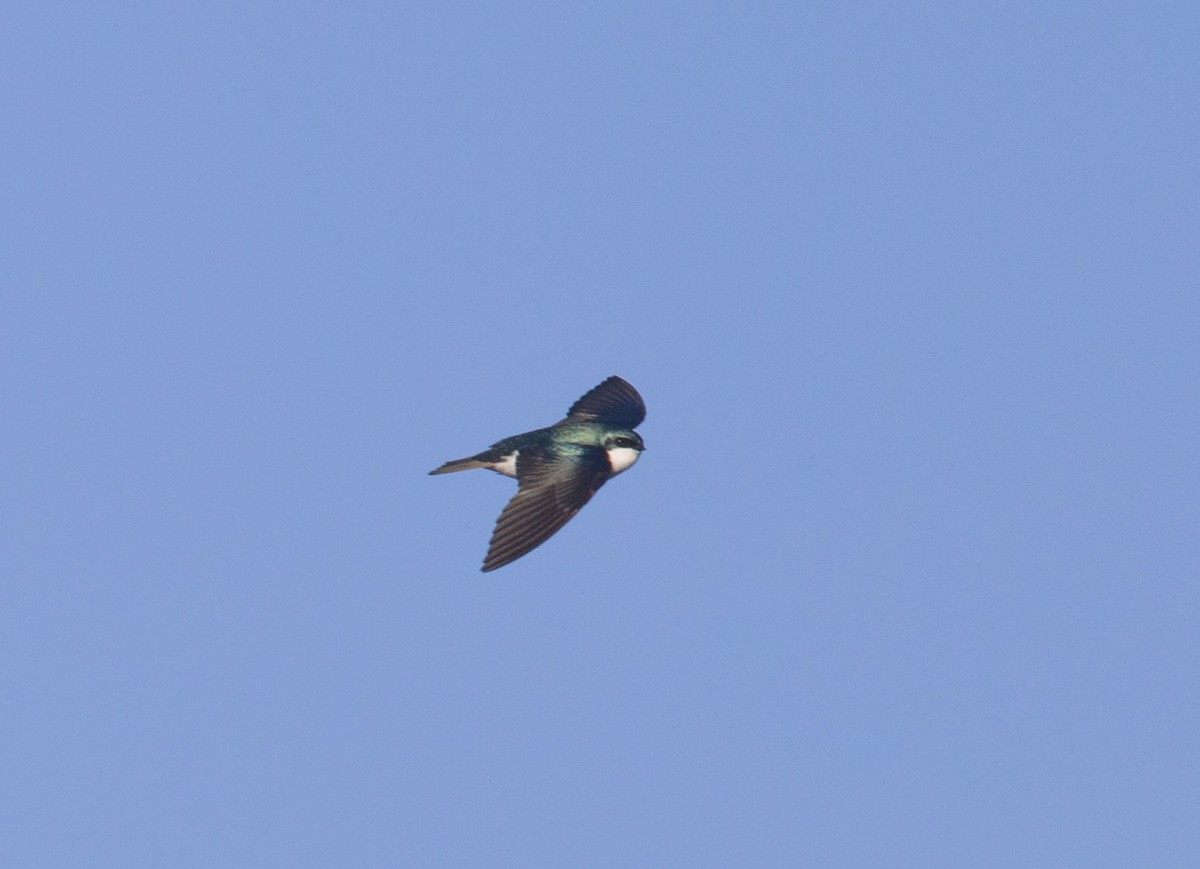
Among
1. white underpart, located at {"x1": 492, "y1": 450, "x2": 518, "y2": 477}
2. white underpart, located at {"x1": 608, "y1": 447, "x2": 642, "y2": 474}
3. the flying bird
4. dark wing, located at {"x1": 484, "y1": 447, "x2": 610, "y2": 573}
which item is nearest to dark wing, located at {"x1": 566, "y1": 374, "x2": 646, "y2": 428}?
the flying bird

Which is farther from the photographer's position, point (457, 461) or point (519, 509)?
point (457, 461)

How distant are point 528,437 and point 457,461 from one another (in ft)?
3.42

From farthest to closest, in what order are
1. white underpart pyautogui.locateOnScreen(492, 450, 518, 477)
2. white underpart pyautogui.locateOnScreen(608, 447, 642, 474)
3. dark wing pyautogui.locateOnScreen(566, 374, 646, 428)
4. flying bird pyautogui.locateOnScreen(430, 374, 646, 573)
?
dark wing pyautogui.locateOnScreen(566, 374, 646, 428) < white underpart pyautogui.locateOnScreen(608, 447, 642, 474) < white underpart pyautogui.locateOnScreen(492, 450, 518, 477) < flying bird pyautogui.locateOnScreen(430, 374, 646, 573)

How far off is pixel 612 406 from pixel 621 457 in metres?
3.19

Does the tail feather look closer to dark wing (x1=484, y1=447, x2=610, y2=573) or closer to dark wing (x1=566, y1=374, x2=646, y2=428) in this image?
dark wing (x1=484, y1=447, x2=610, y2=573)

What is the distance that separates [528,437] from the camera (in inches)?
1076

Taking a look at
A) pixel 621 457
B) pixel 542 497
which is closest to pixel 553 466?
pixel 542 497

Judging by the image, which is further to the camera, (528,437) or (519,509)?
(528,437)

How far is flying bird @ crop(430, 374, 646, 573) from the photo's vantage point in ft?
78.4

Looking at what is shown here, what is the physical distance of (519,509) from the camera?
24344 mm

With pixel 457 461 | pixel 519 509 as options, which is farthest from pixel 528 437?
pixel 519 509

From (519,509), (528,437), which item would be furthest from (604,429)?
(519,509)

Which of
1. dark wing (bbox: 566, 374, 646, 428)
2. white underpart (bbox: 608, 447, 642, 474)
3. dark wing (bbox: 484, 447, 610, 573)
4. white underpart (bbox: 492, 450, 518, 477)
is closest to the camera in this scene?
dark wing (bbox: 484, 447, 610, 573)

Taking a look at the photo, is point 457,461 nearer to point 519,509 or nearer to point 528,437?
point 528,437
